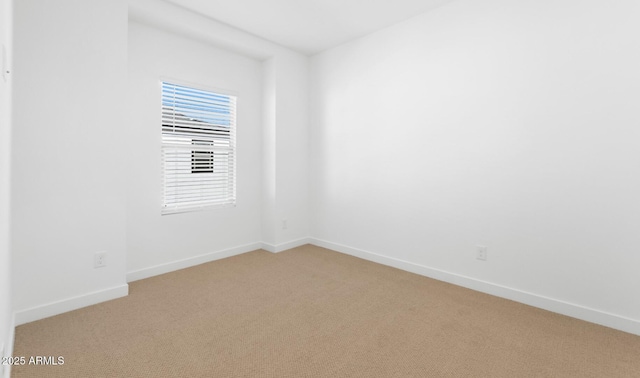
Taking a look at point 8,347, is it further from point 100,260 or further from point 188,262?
point 188,262

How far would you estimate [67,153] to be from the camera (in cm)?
249

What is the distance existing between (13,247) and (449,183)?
359 centimetres

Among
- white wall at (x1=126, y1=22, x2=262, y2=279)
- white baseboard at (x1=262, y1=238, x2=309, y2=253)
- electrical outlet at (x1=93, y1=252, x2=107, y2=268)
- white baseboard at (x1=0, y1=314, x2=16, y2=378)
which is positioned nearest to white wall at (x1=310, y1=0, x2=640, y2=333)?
white baseboard at (x1=262, y1=238, x2=309, y2=253)

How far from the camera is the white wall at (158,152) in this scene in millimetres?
3205

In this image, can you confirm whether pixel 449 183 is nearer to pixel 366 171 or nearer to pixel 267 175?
pixel 366 171

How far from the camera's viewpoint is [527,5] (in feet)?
8.68

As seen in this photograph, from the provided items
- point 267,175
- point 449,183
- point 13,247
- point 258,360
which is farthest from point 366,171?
point 13,247

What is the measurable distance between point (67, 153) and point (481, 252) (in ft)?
11.8

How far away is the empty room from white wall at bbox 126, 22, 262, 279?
0.02m

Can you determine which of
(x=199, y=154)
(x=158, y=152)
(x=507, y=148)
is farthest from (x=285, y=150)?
(x=507, y=148)

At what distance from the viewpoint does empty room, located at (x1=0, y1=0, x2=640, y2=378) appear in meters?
2.04

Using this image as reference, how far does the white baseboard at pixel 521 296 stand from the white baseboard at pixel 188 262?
1.51 m

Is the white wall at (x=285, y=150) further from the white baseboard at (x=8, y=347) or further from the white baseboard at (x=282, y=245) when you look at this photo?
the white baseboard at (x=8, y=347)

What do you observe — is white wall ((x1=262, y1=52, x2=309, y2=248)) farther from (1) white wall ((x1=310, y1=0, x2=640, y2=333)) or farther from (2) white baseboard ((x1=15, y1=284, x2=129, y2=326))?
(2) white baseboard ((x1=15, y1=284, x2=129, y2=326))
